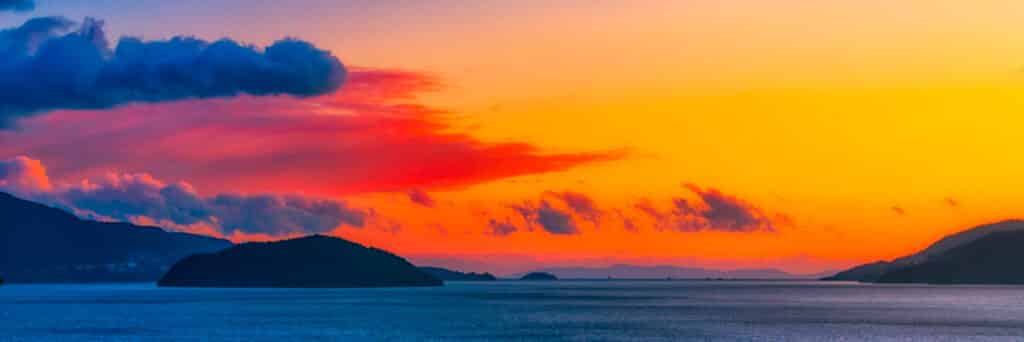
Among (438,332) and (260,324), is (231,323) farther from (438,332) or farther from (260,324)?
(438,332)

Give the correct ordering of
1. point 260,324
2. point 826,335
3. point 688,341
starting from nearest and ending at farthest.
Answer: point 688,341 → point 826,335 → point 260,324

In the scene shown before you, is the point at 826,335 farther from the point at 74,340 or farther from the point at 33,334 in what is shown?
the point at 33,334

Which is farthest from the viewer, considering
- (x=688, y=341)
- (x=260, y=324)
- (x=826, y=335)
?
(x=260, y=324)

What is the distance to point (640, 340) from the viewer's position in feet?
490

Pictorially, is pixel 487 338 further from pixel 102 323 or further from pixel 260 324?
pixel 102 323

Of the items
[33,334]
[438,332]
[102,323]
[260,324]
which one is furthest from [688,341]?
[102,323]

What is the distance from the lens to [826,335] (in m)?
158

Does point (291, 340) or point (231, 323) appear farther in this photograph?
point (231, 323)

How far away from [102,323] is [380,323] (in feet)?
167

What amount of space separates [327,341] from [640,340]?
4261cm

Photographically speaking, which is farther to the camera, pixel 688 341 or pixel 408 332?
pixel 408 332

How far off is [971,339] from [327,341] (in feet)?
293

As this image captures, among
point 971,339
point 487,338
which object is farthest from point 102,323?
point 971,339

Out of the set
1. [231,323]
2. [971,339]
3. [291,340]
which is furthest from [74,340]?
[971,339]
